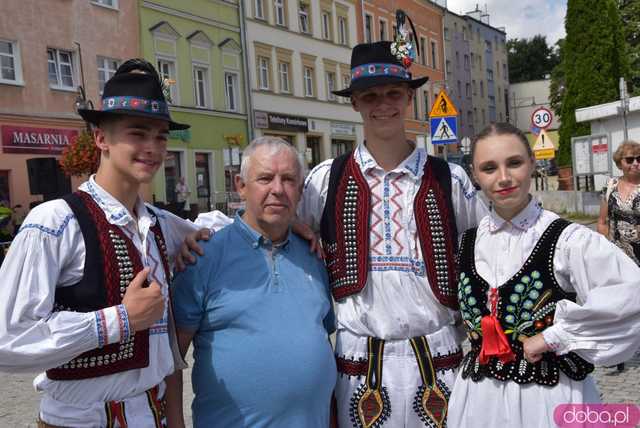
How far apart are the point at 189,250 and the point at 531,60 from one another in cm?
7548

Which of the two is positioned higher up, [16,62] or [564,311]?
[16,62]

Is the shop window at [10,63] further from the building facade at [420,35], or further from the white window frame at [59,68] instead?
the building facade at [420,35]

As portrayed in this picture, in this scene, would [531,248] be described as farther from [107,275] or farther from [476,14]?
[476,14]

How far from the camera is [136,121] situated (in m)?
2.36

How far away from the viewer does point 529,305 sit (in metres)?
2.38

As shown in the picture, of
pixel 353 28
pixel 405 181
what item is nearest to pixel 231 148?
pixel 353 28

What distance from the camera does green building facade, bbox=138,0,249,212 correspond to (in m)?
21.4

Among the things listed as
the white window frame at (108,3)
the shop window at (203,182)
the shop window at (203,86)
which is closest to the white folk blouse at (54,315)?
the white window frame at (108,3)

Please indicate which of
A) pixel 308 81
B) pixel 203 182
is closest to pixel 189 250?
pixel 203 182

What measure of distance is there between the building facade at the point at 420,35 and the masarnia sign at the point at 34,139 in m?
19.0

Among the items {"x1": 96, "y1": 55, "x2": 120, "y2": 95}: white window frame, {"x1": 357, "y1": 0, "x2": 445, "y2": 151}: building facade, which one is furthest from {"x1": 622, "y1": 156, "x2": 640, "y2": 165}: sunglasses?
{"x1": 357, "y1": 0, "x2": 445, "y2": 151}: building facade

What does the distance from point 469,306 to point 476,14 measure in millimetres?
58034

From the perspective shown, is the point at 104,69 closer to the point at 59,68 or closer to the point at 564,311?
the point at 59,68

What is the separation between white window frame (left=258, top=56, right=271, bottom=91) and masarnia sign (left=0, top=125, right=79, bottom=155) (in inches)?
362
